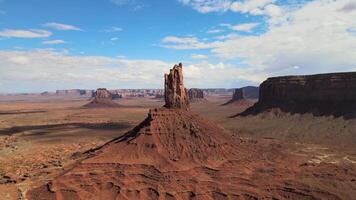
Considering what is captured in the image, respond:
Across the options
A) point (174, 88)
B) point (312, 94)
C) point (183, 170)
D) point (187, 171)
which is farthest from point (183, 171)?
point (312, 94)

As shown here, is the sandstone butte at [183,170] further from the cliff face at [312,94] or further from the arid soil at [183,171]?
the cliff face at [312,94]

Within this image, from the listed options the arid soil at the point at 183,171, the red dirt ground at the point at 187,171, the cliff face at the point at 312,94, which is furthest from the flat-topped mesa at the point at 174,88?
the cliff face at the point at 312,94

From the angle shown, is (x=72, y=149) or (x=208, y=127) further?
(x=72, y=149)

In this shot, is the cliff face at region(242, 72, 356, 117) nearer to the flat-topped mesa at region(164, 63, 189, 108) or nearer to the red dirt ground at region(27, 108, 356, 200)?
the red dirt ground at region(27, 108, 356, 200)

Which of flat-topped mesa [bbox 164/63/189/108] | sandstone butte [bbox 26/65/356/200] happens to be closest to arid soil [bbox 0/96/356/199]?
sandstone butte [bbox 26/65/356/200]

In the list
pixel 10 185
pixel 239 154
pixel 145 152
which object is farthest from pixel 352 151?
pixel 10 185

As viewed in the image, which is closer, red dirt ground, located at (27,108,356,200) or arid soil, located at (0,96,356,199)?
red dirt ground, located at (27,108,356,200)

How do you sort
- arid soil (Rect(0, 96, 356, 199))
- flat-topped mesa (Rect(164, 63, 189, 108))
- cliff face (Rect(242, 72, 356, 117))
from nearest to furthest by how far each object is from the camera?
arid soil (Rect(0, 96, 356, 199)) < flat-topped mesa (Rect(164, 63, 189, 108)) < cliff face (Rect(242, 72, 356, 117))

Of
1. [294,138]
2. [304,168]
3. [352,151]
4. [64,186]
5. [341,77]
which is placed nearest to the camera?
[64,186]

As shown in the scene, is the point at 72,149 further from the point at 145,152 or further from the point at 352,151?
the point at 352,151
